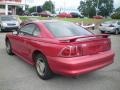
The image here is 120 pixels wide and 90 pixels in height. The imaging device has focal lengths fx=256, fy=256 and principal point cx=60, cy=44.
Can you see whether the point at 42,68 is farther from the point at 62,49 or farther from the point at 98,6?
the point at 98,6

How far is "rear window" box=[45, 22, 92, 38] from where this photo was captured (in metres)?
6.59

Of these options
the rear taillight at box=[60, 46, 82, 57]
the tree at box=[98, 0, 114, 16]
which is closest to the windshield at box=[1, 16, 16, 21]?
the rear taillight at box=[60, 46, 82, 57]

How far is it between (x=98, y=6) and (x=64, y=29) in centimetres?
8259

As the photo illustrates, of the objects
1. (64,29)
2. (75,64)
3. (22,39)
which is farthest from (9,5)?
(75,64)

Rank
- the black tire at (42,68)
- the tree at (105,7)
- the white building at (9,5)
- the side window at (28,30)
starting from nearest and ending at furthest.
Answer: the black tire at (42,68) < the side window at (28,30) < the white building at (9,5) < the tree at (105,7)

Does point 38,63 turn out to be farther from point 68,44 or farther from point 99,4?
point 99,4

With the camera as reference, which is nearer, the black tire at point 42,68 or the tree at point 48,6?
the black tire at point 42,68

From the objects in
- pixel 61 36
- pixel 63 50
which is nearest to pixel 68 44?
pixel 63 50

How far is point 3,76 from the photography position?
6.76m

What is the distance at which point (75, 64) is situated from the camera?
5.57 m

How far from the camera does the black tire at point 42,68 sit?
20.5ft

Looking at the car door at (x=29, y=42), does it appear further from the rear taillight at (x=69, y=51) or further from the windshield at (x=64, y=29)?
the rear taillight at (x=69, y=51)

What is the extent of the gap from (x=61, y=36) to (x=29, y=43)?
103cm

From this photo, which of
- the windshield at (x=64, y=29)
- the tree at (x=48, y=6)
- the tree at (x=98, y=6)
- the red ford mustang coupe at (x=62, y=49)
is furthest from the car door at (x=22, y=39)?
the tree at (x=48, y=6)
